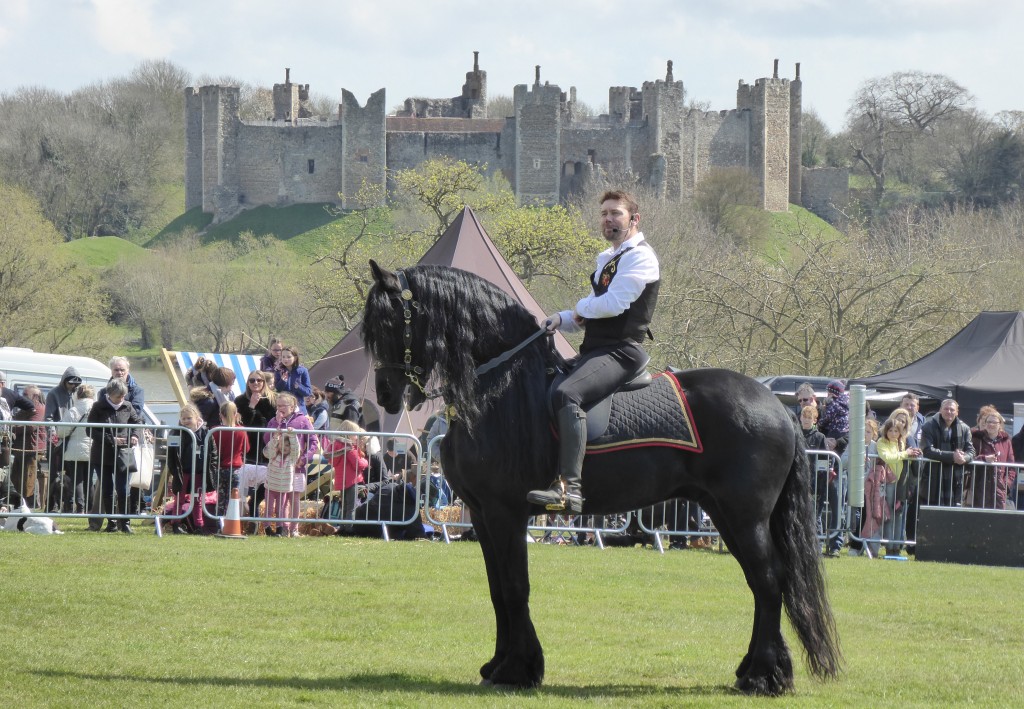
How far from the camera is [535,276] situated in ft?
177

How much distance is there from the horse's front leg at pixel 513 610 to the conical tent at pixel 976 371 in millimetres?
16741

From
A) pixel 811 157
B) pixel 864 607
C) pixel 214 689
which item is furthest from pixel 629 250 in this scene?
pixel 811 157

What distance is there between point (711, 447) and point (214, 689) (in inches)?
117

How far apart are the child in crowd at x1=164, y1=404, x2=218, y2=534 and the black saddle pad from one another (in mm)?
7776

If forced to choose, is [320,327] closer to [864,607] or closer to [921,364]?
[921,364]

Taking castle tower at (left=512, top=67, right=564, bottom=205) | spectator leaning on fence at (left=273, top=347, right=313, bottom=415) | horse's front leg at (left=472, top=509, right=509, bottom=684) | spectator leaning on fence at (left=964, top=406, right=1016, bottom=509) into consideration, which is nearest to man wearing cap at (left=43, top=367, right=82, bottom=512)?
spectator leaning on fence at (left=273, top=347, right=313, bottom=415)

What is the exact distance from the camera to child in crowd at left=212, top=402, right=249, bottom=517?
49.8 feet

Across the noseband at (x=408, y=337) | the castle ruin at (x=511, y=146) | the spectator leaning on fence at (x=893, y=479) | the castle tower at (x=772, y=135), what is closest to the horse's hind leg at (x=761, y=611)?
the noseband at (x=408, y=337)

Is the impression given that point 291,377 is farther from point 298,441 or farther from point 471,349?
point 471,349

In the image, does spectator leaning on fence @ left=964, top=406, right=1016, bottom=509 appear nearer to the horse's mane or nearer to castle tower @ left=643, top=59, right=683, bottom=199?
the horse's mane

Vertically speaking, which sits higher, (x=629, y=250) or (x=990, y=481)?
(x=629, y=250)

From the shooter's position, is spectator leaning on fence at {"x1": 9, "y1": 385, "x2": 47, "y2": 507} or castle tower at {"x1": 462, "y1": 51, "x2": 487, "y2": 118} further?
castle tower at {"x1": 462, "y1": 51, "x2": 487, "y2": 118}

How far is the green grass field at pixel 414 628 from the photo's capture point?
761cm

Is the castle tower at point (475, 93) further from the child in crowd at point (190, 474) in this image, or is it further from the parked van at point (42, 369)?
the child in crowd at point (190, 474)
